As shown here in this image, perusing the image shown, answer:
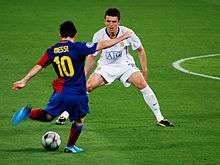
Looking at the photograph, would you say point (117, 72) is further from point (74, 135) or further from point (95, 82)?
point (74, 135)

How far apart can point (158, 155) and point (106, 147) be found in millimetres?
1022

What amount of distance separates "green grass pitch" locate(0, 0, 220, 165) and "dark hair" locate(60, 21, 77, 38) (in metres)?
1.98

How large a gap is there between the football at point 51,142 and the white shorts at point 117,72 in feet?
9.20

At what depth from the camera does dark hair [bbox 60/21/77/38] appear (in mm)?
15000

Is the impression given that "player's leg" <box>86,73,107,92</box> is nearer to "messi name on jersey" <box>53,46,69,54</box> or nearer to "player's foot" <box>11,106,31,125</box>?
"messi name on jersey" <box>53,46,69,54</box>

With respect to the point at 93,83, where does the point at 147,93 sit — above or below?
below

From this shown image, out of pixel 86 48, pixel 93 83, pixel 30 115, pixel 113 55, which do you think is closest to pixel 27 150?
pixel 30 115

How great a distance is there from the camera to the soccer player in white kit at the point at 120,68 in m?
17.7

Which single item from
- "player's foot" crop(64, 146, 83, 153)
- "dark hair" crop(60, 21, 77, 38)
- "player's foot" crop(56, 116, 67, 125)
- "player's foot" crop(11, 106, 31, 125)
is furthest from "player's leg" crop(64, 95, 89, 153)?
"player's foot" crop(56, 116, 67, 125)

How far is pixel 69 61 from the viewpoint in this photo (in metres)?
15.1

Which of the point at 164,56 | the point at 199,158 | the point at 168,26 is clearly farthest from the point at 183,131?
the point at 168,26

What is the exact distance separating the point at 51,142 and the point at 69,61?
141cm

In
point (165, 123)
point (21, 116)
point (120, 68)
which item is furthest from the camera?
point (120, 68)

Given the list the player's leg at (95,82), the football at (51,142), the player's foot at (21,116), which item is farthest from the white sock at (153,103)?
the player's foot at (21,116)
